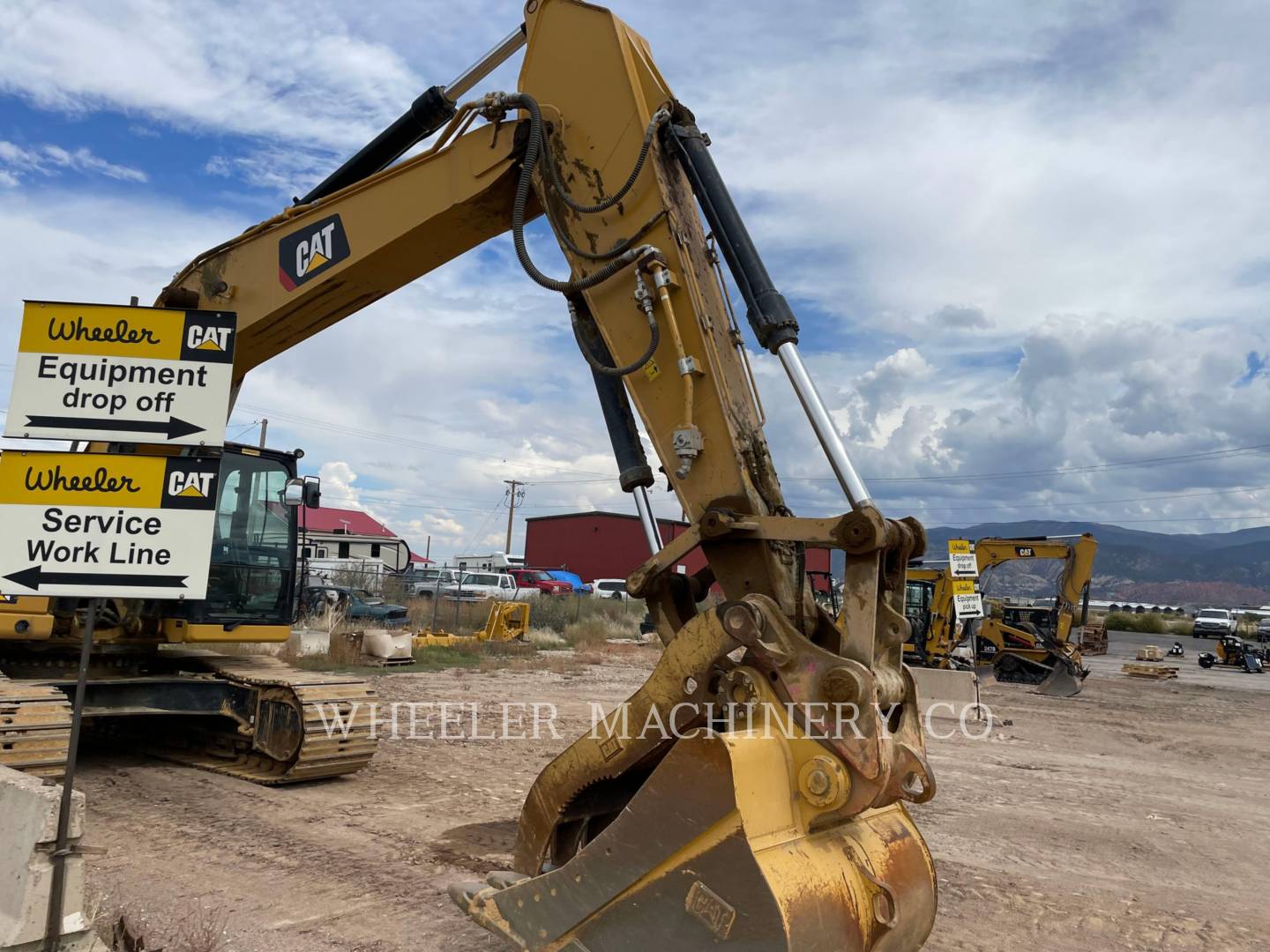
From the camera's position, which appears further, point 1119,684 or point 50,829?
point 1119,684

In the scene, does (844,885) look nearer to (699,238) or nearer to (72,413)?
(699,238)

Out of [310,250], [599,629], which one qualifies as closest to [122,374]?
[310,250]

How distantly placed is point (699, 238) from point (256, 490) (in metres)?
5.03

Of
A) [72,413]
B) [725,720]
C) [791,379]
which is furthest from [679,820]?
[72,413]

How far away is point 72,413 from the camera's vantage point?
13.3 ft

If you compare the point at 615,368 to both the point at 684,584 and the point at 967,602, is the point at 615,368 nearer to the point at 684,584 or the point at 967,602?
the point at 684,584

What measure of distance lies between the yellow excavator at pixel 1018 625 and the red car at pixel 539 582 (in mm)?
20316

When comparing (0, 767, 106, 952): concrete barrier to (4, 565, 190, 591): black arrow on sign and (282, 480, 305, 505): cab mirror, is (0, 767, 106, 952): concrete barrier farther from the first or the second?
(282, 480, 305, 505): cab mirror

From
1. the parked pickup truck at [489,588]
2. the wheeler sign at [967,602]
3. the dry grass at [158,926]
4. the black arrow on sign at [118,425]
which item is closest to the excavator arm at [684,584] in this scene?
the dry grass at [158,926]

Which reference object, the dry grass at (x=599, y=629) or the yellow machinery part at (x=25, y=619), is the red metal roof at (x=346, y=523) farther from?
the yellow machinery part at (x=25, y=619)

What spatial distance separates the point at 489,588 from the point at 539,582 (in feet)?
20.1

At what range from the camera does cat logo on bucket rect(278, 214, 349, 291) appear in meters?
5.50

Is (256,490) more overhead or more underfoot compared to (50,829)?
more overhead

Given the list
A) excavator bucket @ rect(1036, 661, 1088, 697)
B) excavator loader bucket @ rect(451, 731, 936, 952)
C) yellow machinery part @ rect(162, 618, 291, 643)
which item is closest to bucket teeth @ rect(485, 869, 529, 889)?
excavator loader bucket @ rect(451, 731, 936, 952)
